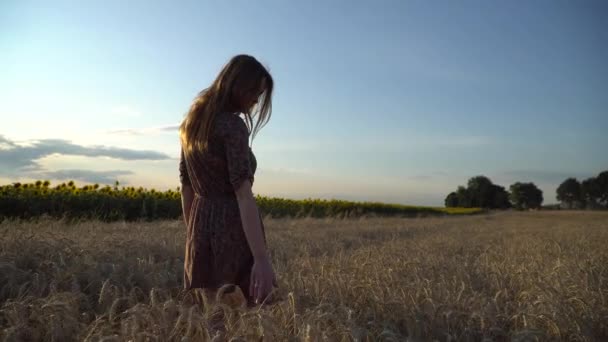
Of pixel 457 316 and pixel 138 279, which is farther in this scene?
pixel 138 279

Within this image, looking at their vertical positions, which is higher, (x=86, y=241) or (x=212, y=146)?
(x=212, y=146)

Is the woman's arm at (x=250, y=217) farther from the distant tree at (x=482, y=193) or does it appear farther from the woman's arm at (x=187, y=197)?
the distant tree at (x=482, y=193)

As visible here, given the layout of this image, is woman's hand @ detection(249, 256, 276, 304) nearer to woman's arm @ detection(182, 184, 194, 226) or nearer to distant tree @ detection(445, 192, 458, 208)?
A: woman's arm @ detection(182, 184, 194, 226)

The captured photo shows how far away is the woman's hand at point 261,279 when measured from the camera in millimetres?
2244

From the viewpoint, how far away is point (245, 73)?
7.53 feet

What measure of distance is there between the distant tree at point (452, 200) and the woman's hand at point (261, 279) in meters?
66.9

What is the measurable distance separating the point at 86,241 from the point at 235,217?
134 inches

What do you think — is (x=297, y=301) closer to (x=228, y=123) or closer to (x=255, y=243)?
(x=255, y=243)

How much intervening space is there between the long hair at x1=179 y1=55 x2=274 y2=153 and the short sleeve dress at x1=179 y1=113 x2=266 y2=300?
0.14 ft

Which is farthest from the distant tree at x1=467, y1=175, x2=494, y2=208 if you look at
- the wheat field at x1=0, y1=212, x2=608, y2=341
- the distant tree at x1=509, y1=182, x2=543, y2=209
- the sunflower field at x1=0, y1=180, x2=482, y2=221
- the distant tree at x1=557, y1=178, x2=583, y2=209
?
the wheat field at x1=0, y1=212, x2=608, y2=341

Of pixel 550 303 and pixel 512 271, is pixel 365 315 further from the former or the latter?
pixel 512 271

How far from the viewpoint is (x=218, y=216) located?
2430 mm

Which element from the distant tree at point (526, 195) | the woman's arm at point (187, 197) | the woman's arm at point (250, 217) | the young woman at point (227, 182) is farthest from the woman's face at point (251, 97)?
the distant tree at point (526, 195)

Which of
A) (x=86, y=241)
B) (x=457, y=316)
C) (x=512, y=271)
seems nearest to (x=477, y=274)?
(x=512, y=271)
